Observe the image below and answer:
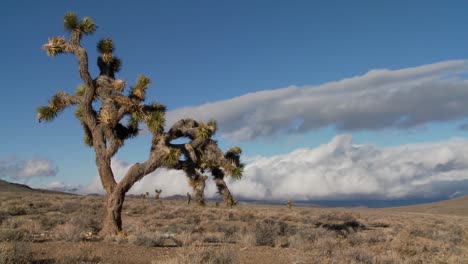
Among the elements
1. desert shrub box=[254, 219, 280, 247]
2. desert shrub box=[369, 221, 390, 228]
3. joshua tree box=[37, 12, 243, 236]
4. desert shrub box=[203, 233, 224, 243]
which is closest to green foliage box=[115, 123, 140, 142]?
joshua tree box=[37, 12, 243, 236]

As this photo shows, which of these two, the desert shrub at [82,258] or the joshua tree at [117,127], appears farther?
the joshua tree at [117,127]

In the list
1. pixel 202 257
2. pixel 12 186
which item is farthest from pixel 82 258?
pixel 12 186

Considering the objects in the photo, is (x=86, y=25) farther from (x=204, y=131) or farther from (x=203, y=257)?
(x=203, y=257)

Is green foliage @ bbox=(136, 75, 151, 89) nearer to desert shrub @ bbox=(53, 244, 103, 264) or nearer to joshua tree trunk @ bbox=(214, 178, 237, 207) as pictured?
joshua tree trunk @ bbox=(214, 178, 237, 207)

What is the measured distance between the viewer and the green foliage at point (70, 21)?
20.0m

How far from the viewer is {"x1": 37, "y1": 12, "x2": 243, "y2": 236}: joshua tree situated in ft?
62.2

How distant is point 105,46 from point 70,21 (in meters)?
1.74

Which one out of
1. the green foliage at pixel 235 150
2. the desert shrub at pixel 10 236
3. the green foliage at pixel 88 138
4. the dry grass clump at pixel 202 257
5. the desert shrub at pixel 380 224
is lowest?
the dry grass clump at pixel 202 257

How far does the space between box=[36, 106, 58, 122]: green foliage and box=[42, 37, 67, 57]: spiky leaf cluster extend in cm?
208

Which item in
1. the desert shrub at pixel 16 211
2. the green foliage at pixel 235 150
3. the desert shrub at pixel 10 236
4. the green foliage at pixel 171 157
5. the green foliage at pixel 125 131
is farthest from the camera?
the desert shrub at pixel 16 211

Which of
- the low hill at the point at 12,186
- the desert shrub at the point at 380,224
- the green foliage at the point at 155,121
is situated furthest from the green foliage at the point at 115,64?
the low hill at the point at 12,186

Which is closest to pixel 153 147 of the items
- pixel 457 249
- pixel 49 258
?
pixel 49 258

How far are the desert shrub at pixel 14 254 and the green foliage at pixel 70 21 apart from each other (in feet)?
36.5

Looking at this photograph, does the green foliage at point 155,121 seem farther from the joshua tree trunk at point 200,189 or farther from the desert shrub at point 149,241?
the desert shrub at point 149,241
